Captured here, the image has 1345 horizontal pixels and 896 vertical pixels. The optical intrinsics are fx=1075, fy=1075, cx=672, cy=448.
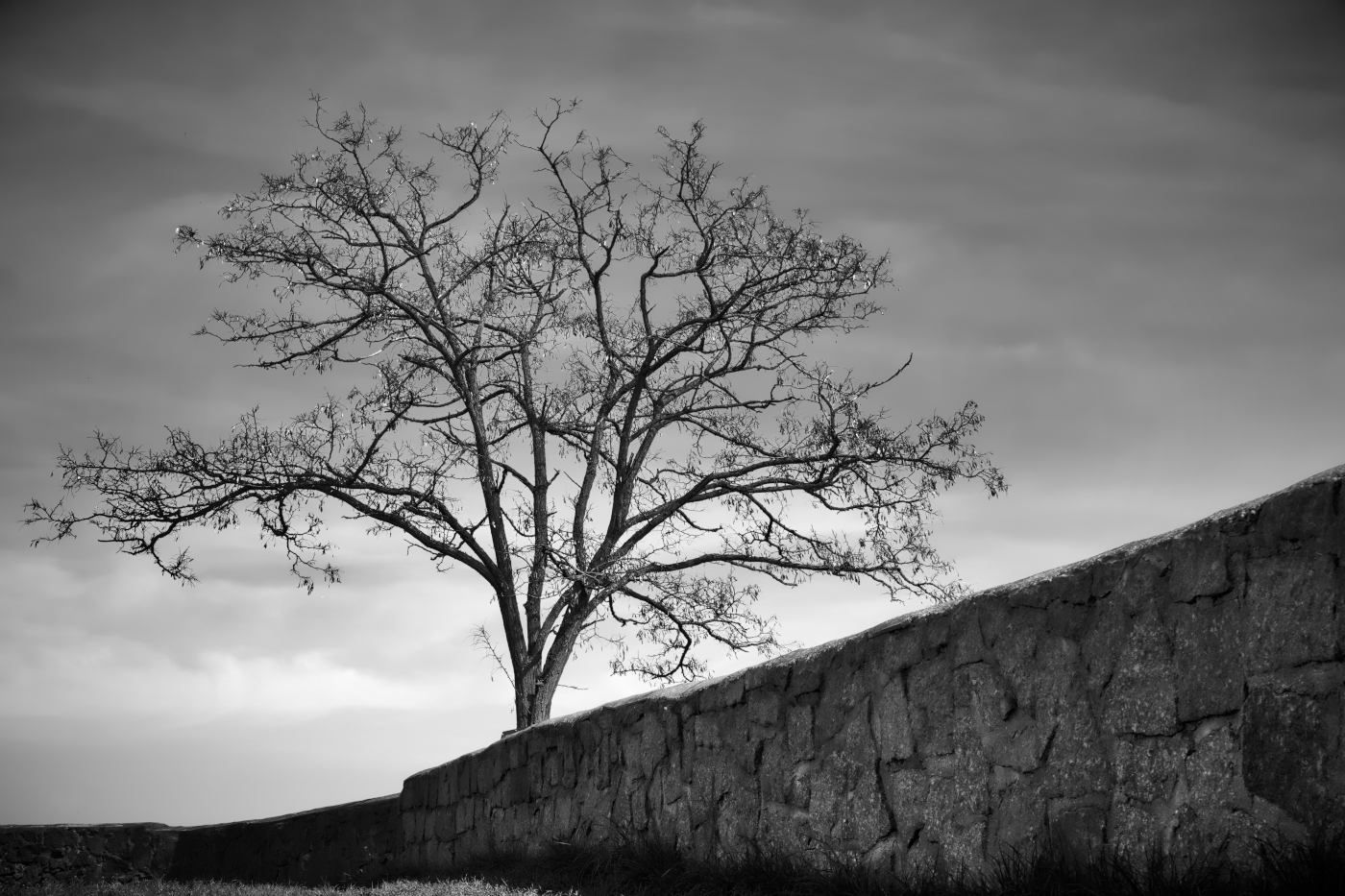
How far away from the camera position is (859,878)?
463cm

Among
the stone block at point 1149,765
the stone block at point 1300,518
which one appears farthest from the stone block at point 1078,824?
the stone block at point 1300,518

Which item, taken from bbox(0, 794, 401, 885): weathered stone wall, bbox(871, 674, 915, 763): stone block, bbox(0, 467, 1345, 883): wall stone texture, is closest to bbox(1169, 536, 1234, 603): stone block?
bbox(0, 467, 1345, 883): wall stone texture

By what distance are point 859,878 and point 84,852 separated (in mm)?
12554

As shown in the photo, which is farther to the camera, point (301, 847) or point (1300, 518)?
point (301, 847)

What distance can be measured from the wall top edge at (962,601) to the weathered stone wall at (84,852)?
883 centimetres

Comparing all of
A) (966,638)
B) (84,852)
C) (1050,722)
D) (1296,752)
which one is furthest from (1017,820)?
(84,852)

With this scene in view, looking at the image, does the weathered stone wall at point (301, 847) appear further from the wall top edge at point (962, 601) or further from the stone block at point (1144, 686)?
the stone block at point (1144, 686)

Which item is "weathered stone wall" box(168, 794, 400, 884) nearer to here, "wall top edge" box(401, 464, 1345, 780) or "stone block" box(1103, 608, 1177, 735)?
"wall top edge" box(401, 464, 1345, 780)

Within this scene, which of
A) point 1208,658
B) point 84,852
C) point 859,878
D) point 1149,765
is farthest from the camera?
point 84,852

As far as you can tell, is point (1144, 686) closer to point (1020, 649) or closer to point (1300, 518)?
point (1020, 649)

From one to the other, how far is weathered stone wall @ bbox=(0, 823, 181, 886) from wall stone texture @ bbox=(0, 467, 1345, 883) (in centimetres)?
937

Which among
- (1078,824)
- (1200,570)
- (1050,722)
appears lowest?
(1078,824)

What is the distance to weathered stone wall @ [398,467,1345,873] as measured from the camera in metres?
3.33

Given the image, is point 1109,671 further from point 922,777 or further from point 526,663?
point 526,663
